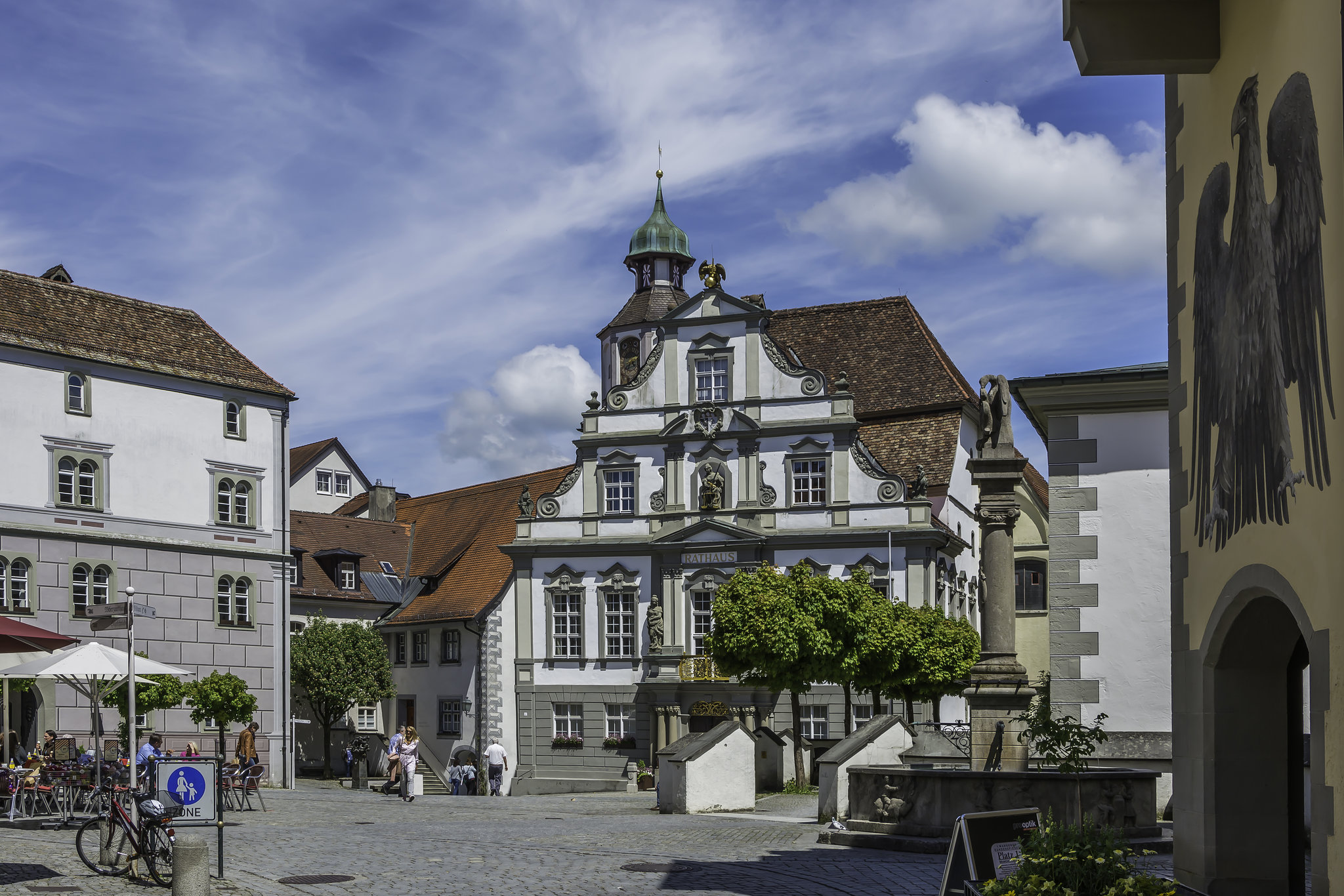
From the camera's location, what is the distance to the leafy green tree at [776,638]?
33938mm

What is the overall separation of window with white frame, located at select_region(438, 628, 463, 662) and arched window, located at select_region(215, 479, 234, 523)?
12100 mm

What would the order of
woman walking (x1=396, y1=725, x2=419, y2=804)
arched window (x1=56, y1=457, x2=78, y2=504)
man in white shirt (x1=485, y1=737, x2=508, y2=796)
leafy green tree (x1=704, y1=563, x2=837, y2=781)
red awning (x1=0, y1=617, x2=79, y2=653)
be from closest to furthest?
red awning (x1=0, y1=617, x2=79, y2=653) < woman walking (x1=396, y1=725, x2=419, y2=804) < leafy green tree (x1=704, y1=563, x2=837, y2=781) < arched window (x1=56, y1=457, x2=78, y2=504) < man in white shirt (x1=485, y1=737, x2=508, y2=796)

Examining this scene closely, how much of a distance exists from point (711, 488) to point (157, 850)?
2969cm

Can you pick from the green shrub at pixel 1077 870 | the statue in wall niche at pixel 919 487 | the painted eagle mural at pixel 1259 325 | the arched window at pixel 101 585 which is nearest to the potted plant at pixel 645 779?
the statue in wall niche at pixel 919 487

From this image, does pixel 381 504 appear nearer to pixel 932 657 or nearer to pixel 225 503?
pixel 225 503

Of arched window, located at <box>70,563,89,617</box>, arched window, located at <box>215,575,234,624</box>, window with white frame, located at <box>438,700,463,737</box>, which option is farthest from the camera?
window with white frame, located at <box>438,700,463,737</box>

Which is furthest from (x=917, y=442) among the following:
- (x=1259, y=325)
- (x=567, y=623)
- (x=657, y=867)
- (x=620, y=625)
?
(x=1259, y=325)

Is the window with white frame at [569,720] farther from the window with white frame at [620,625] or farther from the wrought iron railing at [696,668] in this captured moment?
the wrought iron railing at [696,668]

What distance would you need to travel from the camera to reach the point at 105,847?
49.1 feet

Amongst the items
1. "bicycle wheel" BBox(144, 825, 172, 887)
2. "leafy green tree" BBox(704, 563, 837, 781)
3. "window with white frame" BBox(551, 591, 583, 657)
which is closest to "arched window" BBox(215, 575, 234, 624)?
"window with white frame" BBox(551, 591, 583, 657)

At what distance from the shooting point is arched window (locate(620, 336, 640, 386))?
61.1 m

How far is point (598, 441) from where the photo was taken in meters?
44.5

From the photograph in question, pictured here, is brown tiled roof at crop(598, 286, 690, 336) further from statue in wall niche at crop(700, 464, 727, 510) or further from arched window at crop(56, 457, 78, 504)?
arched window at crop(56, 457, 78, 504)

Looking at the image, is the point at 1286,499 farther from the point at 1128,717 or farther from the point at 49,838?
the point at 49,838
